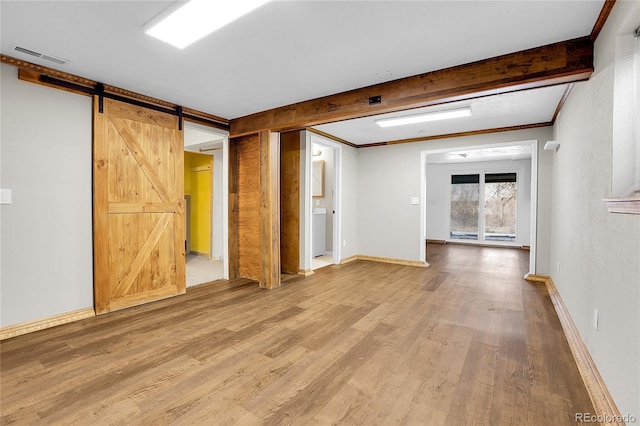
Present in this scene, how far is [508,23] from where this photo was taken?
205cm

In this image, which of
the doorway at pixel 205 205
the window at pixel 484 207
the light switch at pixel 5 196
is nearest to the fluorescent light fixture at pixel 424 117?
the doorway at pixel 205 205

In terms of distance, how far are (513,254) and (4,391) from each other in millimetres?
8323

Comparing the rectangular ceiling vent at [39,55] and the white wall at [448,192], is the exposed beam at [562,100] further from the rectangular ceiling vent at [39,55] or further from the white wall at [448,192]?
the rectangular ceiling vent at [39,55]

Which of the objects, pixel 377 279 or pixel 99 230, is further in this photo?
pixel 377 279

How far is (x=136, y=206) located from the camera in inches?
135

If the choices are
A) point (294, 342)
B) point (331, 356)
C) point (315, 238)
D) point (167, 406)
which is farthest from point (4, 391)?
point (315, 238)

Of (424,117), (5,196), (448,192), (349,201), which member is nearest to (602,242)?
(424,117)

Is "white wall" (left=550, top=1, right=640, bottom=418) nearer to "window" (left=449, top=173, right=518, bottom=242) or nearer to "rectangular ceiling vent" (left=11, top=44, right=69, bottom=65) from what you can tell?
"rectangular ceiling vent" (left=11, top=44, right=69, bottom=65)

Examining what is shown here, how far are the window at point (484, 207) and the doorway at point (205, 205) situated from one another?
6.91 metres

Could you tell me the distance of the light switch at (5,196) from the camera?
253 cm

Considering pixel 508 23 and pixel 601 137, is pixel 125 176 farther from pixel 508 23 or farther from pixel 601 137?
pixel 601 137

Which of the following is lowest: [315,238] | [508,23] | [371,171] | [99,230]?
[315,238]

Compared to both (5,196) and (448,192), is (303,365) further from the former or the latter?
(448,192)

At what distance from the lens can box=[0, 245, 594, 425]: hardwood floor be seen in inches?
65.2
